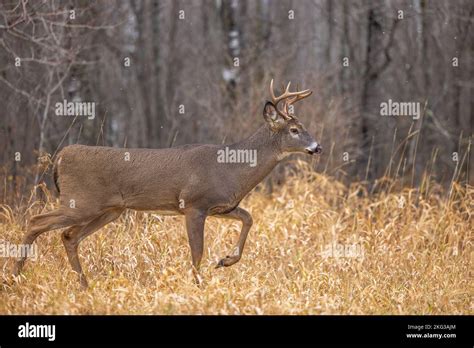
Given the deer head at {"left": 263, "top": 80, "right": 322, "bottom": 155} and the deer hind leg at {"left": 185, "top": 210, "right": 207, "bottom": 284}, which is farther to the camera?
the deer head at {"left": 263, "top": 80, "right": 322, "bottom": 155}

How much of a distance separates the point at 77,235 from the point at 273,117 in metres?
2.43

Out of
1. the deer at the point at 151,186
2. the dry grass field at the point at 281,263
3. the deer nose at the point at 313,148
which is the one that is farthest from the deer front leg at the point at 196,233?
the deer nose at the point at 313,148

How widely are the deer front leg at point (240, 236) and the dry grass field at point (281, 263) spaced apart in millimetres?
183

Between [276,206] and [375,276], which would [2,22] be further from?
[375,276]

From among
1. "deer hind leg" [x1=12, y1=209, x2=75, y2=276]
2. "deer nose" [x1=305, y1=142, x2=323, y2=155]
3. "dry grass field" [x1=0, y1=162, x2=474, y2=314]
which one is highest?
"deer nose" [x1=305, y1=142, x2=323, y2=155]

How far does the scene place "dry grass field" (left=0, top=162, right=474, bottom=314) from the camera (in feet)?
25.8

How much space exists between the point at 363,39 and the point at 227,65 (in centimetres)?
322

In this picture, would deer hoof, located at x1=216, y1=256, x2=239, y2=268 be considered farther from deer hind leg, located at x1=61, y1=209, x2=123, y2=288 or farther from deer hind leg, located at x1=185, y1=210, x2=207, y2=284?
deer hind leg, located at x1=61, y1=209, x2=123, y2=288

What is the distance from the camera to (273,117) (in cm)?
948

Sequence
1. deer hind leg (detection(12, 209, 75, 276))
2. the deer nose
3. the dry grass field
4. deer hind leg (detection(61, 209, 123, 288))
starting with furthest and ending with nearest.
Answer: the deer nose < deer hind leg (detection(61, 209, 123, 288)) < deer hind leg (detection(12, 209, 75, 276)) < the dry grass field

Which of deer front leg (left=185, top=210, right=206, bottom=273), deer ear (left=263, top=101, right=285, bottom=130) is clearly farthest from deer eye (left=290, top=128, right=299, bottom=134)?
deer front leg (left=185, top=210, right=206, bottom=273)

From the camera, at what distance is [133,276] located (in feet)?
30.1

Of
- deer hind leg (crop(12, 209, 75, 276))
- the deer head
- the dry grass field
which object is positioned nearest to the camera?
the dry grass field

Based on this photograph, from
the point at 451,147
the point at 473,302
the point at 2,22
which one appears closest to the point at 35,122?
the point at 2,22
